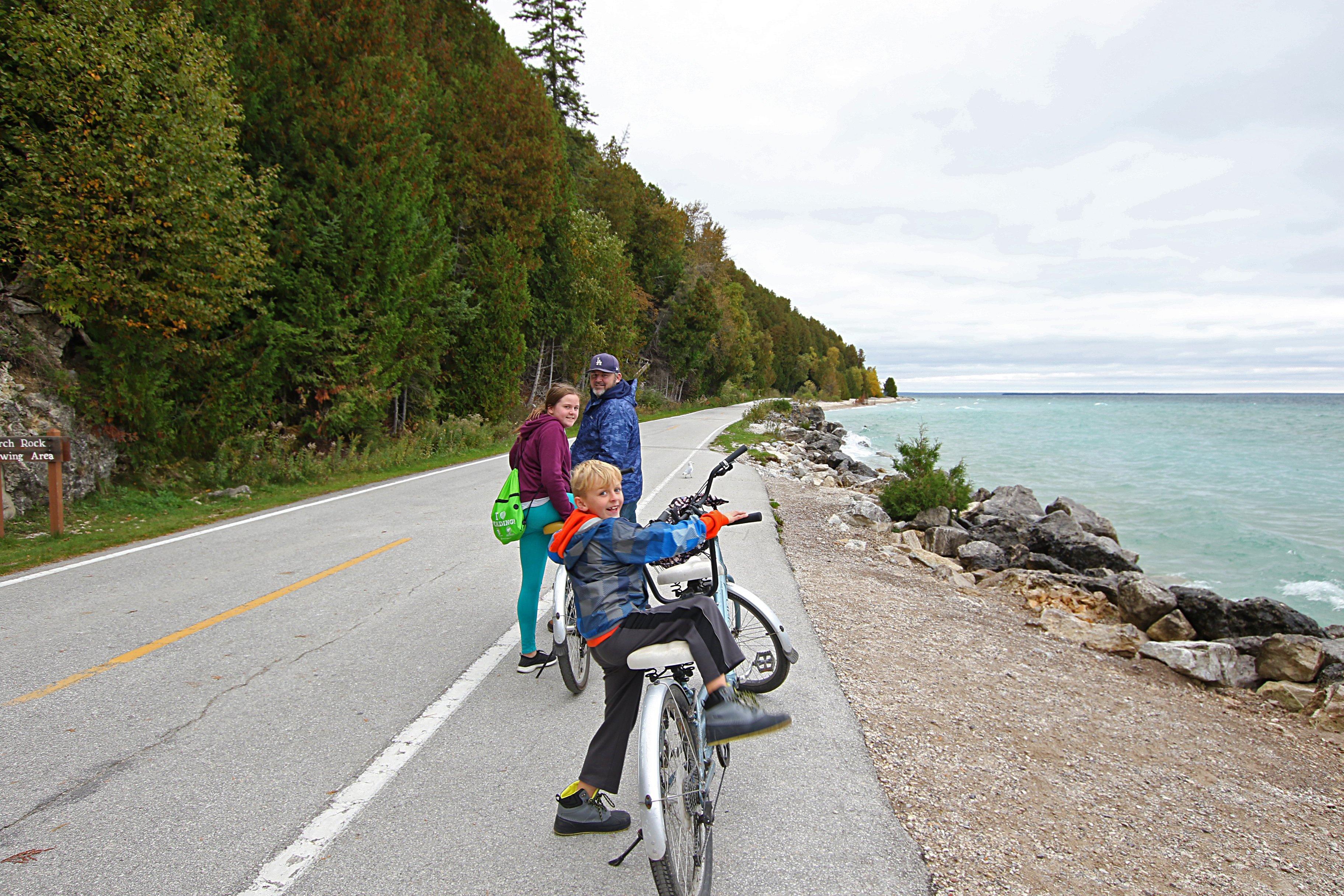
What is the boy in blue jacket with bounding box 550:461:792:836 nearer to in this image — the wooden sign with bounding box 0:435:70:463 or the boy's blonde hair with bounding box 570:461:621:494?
the boy's blonde hair with bounding box 570:461:621:494

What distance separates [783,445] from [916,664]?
22.2 m

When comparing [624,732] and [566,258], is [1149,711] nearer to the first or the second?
[624,732]

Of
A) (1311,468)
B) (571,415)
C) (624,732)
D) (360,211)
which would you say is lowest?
(1311,468)

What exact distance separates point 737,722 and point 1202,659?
5.77 meters

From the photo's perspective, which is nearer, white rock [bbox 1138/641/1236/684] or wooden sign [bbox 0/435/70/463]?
white rock [bbox 1138/641/1236/684]

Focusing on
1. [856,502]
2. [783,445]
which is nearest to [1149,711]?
[856,502]

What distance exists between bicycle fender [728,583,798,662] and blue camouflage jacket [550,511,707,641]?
4.79 feet

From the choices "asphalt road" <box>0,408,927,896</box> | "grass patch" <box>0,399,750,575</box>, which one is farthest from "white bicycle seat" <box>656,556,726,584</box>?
"grass patch" <box>0,399,750,575</box>

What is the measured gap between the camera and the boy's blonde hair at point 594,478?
10.0 ft

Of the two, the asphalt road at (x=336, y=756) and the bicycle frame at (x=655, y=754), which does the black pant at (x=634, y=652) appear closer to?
the bicycle frame at (x=655, y=754)

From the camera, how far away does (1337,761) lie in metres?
4.66

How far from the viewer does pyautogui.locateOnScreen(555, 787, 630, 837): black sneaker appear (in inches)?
118

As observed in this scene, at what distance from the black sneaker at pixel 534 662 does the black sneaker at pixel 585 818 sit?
5.88ft

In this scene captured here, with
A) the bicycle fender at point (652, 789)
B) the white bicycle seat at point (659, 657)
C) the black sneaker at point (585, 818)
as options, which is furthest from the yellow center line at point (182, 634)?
the bicycle fender at point (652, 789)
